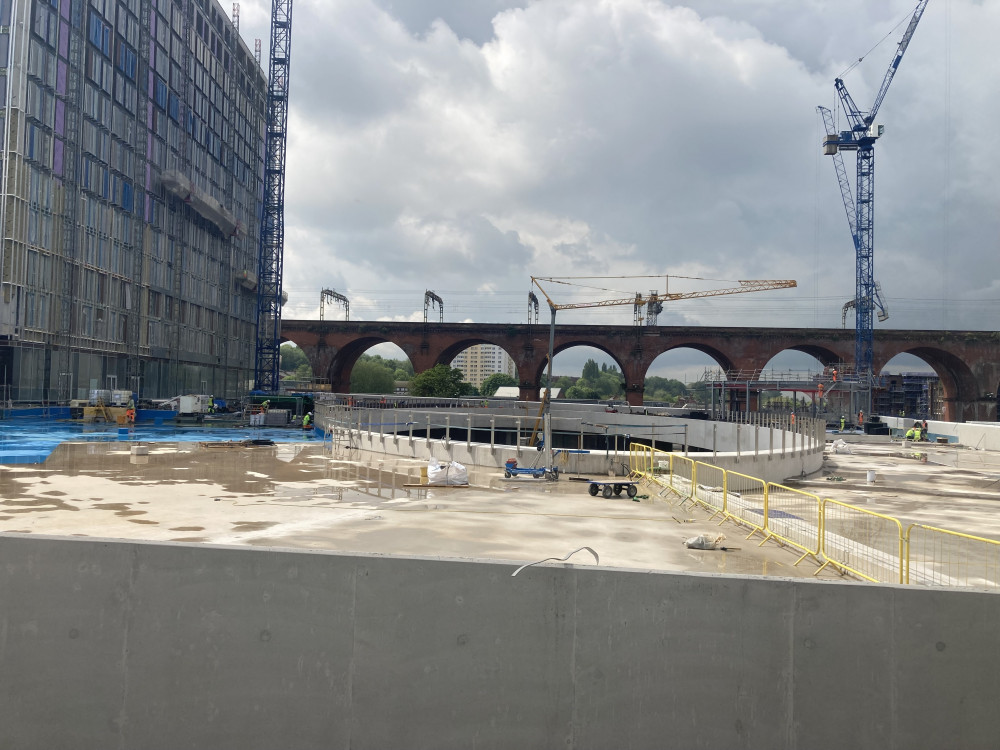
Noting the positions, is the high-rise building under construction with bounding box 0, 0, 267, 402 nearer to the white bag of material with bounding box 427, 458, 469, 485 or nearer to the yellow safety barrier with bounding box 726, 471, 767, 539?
the white bag of material with bounding box 427, 458, 469, 485

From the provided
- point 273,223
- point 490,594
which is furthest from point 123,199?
point 490,594

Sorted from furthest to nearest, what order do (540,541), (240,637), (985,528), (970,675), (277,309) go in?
(277,309) → (985,528) → (540,541) → (240,637) → (970,675)

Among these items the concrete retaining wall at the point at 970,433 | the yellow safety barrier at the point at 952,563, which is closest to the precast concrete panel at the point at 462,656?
the yellow safety barrier at the point at 952,563

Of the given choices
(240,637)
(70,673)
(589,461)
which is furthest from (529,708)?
(589,461)

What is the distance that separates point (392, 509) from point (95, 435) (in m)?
28.4

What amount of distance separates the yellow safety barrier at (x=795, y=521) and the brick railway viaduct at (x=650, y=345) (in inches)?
2646

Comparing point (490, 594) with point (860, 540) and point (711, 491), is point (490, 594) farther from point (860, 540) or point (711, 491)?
point (711, 491)

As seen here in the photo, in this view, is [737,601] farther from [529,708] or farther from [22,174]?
[22,174]

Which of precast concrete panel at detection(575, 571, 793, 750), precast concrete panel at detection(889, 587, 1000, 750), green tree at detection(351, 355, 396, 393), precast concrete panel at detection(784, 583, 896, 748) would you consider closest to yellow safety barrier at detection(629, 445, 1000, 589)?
precast concrete panel at detection(889, 587, 1000, 750)

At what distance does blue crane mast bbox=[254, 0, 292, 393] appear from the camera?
81.3 meters

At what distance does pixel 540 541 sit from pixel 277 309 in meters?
79.5

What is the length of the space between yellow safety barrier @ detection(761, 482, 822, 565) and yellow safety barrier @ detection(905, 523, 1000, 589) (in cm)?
141

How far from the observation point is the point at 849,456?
3419 cm

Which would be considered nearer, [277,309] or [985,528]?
[985,528]
